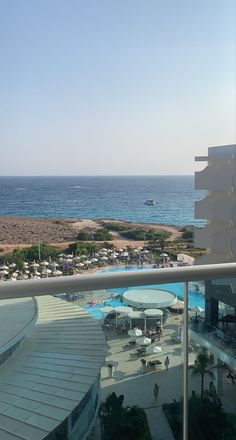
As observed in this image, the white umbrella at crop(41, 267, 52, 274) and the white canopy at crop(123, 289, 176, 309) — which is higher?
the white canopy at crop(123, 289, 176, 309)

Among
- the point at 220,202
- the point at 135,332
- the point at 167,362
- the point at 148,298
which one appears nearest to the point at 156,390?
the point at 167,362

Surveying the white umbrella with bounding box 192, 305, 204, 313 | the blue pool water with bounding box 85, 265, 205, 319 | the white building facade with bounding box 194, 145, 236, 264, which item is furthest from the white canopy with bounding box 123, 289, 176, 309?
the white building facade with bounding box 194, 145, 236, 264

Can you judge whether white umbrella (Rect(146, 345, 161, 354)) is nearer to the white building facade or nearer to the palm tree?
the palm tree

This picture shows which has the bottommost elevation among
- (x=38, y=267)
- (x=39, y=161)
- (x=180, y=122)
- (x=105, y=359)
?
(x=38, y=267)

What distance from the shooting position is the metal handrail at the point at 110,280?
119 cm

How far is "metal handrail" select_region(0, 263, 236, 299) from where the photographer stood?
3.90 ft

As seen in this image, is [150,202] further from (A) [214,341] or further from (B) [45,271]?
(A) [214,341]

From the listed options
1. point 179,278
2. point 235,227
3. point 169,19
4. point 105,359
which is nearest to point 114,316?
point 105,359

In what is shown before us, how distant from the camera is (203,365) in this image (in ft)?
5.01

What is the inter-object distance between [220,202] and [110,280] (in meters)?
20.3

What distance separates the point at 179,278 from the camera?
1.43 meters

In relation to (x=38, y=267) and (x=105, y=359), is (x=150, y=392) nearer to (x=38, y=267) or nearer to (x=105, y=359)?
(x=105, y=359)

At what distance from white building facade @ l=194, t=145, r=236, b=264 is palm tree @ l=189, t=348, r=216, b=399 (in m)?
19.4

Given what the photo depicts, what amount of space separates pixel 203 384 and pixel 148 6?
18543 mm
